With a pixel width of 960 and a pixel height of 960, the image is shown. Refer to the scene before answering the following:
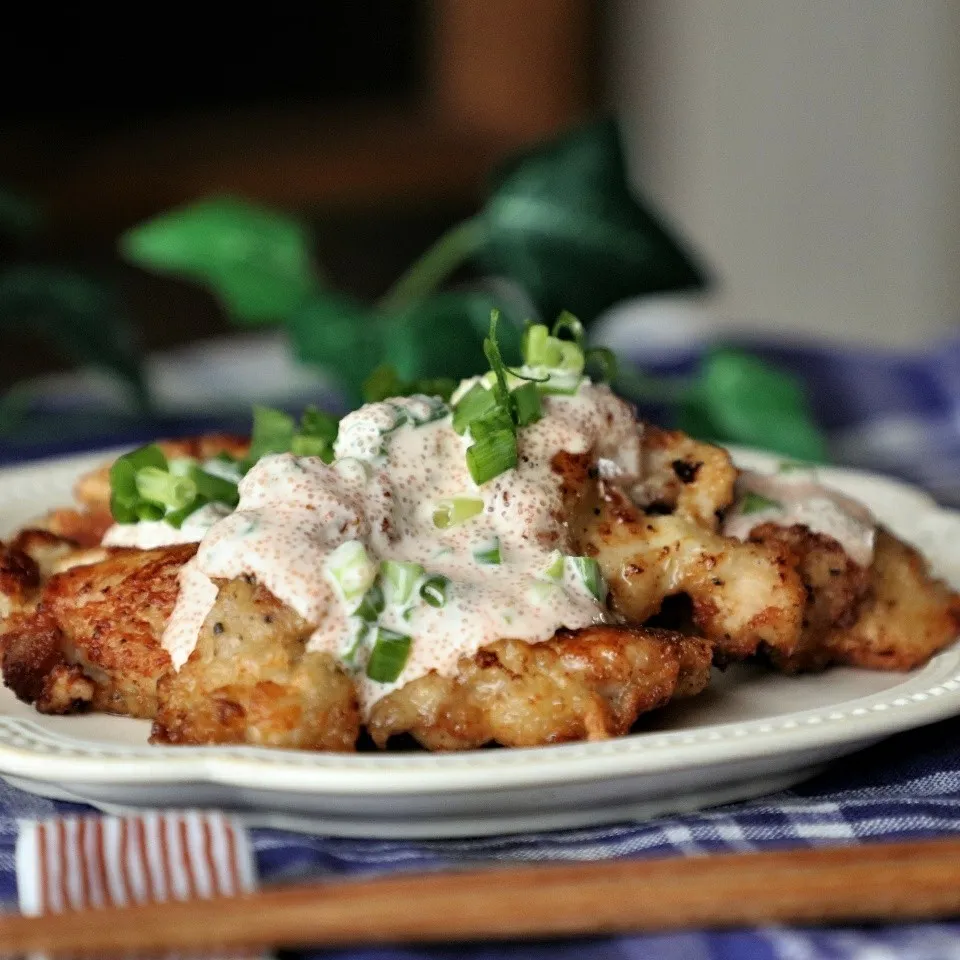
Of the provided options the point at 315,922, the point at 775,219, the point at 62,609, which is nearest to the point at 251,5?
the point at 775,219

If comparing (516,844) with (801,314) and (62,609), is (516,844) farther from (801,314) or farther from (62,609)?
(801,314)

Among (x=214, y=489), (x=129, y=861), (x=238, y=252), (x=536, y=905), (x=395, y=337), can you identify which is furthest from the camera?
(x=238, y=252)

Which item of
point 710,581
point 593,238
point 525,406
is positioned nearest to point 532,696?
point 710,581

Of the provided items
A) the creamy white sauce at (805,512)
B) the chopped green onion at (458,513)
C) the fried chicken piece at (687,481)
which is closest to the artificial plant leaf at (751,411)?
the creamy white sauce at (805,512)

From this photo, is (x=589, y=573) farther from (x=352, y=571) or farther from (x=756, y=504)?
(x=756, y=504)

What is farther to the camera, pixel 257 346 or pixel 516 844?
pixel 257 346

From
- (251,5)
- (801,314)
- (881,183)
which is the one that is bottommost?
(801,314)
